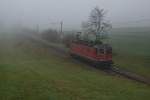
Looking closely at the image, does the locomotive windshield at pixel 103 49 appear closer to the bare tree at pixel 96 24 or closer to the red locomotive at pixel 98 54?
the red locomotive at pixel 98 54

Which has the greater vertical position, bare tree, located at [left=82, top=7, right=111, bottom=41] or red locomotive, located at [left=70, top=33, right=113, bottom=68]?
bare tree, located at [left=82, top=7, right=111, bottom=41]

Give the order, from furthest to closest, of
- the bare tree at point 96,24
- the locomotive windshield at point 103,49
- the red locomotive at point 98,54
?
1. the bare tree at point 96,24
2. the locomotive windshield at point 103,49
3. the red locomotive at point 98,54

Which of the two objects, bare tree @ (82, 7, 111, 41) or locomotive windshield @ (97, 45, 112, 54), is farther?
bare tree @ (82, 7, 111, 41)

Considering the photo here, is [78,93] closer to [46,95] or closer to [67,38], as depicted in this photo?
[46,95]

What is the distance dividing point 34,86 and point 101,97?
4.45 metres

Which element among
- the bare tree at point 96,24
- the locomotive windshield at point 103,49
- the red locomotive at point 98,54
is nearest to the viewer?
the red locomotive at point 98,54

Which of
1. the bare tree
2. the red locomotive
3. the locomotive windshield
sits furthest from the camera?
the bare tree

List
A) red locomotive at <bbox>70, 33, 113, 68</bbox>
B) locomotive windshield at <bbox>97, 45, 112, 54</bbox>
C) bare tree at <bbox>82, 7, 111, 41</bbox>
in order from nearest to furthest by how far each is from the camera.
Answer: red locomotive at <bbox>70, 33, 113, 68</bbox> → locomotive windshield at <bbox>97, 45, 112, 54</bbox> → bare tree at <bbox>82, 7, 111, 41</bbox>

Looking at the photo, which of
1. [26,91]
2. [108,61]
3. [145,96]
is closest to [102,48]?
[108,61]

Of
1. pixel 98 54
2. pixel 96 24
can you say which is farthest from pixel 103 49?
pixel 96 24

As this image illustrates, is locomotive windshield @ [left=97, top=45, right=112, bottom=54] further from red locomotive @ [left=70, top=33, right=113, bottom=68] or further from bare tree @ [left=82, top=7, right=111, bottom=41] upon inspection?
bare tree @ [left=82, top=7, right=111, bottom=41]

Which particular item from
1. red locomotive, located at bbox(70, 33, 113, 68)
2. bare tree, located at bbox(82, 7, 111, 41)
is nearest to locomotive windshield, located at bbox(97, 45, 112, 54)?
red locomotive, located at bbox(70, 33, 113, 68)

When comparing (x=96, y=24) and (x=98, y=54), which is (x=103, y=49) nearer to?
(x=98, y=54)

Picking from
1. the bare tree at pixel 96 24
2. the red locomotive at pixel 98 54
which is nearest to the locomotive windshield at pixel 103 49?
Answer: the red locomotive at pixel 98 54
